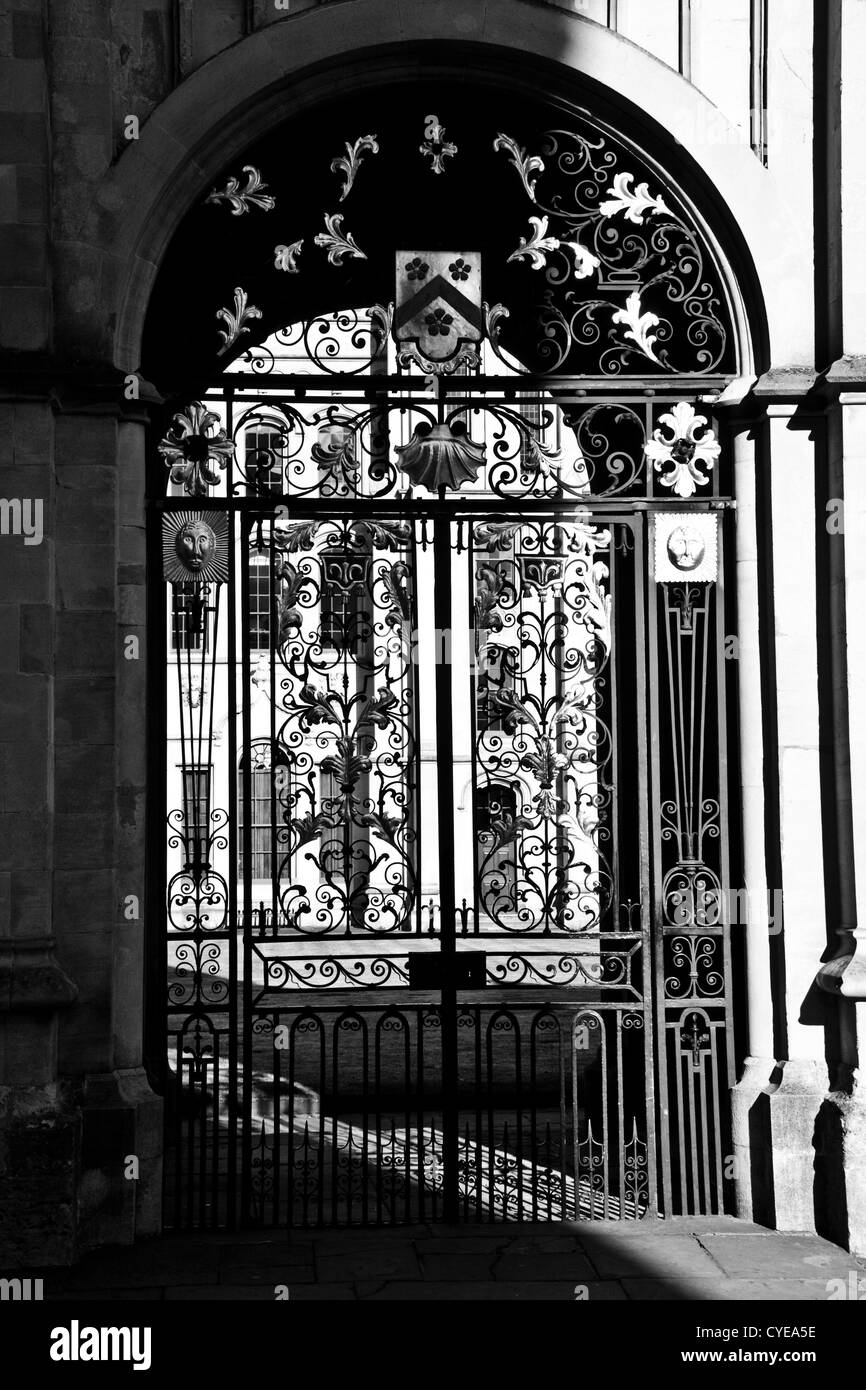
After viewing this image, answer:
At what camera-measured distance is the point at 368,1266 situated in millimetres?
6332

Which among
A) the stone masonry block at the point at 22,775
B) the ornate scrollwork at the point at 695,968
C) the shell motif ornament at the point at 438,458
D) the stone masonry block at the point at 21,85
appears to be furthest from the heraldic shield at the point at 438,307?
the ornate scrollwork at the point at 695,968

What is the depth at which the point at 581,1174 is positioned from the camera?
7.72 meters

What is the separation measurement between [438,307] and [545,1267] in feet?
15.1

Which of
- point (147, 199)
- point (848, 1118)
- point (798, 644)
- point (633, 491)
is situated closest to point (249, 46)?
point (147, 199)

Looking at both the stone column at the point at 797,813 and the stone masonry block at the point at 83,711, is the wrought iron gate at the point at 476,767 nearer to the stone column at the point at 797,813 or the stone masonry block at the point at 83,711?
the stone column at the point at 797,813

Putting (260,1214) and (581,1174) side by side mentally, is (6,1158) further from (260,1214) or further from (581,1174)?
(581,1174)

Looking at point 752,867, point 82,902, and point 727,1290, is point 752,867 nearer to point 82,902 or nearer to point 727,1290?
point 727,1290

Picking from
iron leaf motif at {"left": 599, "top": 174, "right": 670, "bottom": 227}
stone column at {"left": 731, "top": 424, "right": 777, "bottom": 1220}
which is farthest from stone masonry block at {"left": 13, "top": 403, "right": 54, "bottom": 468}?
stone column at {"left": 731, "top": 424, "right": 777, "bottom": 1220}

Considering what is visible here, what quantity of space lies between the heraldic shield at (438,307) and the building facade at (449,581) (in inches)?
0.8

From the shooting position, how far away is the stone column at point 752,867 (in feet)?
22.9

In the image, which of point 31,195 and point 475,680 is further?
point 475,680

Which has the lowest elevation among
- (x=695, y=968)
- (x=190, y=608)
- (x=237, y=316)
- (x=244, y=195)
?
(x=695, y=968)

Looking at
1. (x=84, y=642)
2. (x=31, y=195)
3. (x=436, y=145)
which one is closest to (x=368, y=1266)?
(x=84, y=642)
